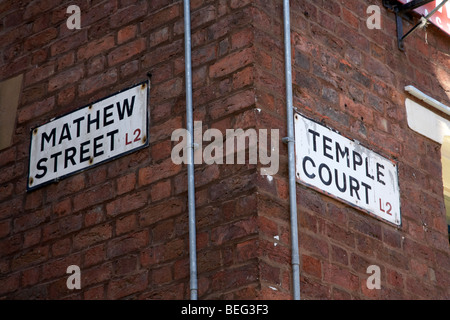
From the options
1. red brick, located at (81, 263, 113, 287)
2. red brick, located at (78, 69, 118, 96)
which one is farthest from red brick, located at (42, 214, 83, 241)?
red brick, located at (78, 69, 118, 96)

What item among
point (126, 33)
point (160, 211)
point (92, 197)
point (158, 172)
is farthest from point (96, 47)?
point (160, 211)

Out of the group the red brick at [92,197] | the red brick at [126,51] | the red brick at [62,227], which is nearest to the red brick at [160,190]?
the red brick at [92,197]

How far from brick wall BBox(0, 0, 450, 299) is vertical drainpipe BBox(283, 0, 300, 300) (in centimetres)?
4

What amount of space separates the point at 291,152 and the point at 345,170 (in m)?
0.54

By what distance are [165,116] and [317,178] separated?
1.04m

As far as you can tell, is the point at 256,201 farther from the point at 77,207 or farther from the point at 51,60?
the point at 51,60

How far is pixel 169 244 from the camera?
6.86 meters

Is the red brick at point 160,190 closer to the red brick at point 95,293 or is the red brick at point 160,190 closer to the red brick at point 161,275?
the red brick at point 161,275

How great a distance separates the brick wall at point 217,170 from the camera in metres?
6.70

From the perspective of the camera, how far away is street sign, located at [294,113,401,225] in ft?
22.9

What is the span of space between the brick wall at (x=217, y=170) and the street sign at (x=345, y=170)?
0.26ft

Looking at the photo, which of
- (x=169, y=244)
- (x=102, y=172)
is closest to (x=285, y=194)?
(x=169, y=244)

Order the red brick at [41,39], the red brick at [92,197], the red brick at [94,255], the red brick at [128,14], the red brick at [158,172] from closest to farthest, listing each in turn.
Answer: the red brick at [158,172]
the red brick at [94,255]
the red brick at [92,197]
the red brick at [128,14]
the red brick at [41,39]

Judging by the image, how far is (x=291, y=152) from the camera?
268 inches
